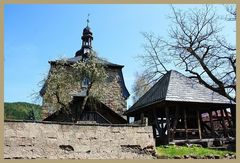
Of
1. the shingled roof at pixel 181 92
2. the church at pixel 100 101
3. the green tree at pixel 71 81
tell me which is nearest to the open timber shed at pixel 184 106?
the shingled roof at pixel 181 92

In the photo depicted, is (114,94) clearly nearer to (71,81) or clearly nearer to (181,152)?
(71,81)

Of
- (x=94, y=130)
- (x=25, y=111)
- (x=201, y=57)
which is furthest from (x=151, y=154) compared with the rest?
(x=25, y=111)

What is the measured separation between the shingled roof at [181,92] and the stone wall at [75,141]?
3.49 metres

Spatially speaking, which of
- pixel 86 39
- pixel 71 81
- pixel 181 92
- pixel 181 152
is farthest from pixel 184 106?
pixel 86 39

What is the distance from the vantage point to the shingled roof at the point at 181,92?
15.8 meters

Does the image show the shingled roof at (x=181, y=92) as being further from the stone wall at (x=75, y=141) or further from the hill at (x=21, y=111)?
the hill at (x=21, y=111)

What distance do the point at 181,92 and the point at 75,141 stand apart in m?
6.77

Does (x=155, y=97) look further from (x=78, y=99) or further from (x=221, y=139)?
(x=78, y=99)

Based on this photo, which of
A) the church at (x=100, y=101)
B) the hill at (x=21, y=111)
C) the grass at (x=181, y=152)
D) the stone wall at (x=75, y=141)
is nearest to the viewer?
the stone wall at (x=75, y=141)

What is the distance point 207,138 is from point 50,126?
8548 millimetres

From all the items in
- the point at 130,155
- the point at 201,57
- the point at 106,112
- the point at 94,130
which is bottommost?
the point at 130,155

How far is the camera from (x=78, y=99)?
22.8 meters

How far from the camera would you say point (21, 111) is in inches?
1288

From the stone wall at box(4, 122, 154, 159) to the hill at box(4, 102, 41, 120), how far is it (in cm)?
1962
